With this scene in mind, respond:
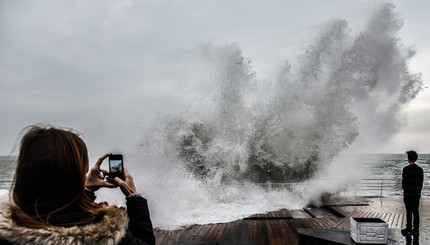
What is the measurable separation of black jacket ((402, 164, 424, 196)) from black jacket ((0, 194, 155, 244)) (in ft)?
19.8

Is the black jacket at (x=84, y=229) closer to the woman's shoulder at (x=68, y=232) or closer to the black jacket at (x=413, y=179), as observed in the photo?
the woman's shoulder at (x=68, y=232)

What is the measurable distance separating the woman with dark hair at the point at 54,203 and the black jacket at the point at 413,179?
241 inches

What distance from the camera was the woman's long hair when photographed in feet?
3.42

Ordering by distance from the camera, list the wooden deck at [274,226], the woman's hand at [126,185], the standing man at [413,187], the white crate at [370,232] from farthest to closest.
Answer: the wooden deck at [274,226], the standing man at [413,187], the white crate at [370,232], the woman's hand at [126,185]

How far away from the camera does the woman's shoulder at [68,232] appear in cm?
99

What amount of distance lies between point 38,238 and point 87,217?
0.16 meters

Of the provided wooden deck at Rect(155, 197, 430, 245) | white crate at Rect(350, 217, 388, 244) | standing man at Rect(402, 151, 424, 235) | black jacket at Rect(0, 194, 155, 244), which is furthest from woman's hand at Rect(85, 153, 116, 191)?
standing man at Rect(402, 151, 424, 235)

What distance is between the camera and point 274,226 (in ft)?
25.7

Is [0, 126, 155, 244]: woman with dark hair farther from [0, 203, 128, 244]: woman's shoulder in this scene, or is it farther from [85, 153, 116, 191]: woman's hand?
[85, 153, 116, 191]: woman's hand

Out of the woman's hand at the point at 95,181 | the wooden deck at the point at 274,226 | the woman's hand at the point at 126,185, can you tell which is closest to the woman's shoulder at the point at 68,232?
the woman's hand at the point at 126,185

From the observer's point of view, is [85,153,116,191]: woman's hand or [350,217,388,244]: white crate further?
[350,217,388,244]: white crate

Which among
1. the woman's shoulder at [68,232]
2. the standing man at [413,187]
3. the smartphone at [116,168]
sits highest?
the smartphone at [116,168]

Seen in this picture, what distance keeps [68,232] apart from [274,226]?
748cm

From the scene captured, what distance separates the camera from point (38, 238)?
0.99 metres
